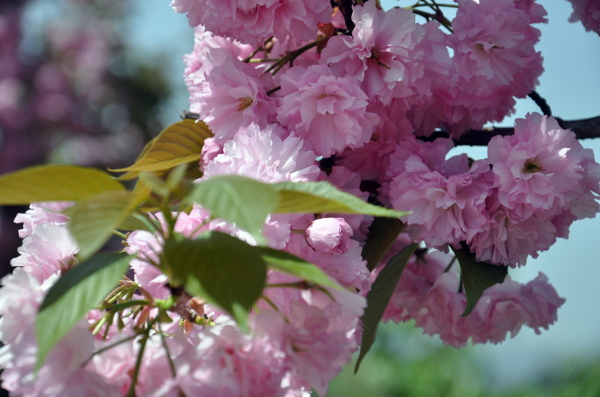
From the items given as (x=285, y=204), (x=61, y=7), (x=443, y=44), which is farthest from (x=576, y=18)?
(x=61, y=7)

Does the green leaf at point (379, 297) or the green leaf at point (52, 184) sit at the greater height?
the green leaf at point (52, 184)

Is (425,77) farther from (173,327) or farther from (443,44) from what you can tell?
(173,327)

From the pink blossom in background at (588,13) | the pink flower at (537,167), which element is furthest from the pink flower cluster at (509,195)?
the pink blossom in background at (588,13)

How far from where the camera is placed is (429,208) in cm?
50

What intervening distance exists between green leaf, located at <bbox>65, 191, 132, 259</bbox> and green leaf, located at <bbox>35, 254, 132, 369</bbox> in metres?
0.03

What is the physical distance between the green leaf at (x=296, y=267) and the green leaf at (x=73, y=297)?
0.06m

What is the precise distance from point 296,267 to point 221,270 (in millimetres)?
32

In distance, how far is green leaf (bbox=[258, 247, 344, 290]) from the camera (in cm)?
27

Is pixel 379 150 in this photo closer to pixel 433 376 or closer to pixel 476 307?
pixel 476 307

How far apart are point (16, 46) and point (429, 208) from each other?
3151 millimetres

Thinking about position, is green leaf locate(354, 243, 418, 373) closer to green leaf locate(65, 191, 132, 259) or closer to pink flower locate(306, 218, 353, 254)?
pink flower locate(306, 218, 353, 254)

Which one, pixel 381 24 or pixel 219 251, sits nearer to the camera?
pixel 219 251

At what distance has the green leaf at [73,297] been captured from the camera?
10.4 inches

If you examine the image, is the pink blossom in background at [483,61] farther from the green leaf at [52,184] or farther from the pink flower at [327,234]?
the green leaf at [52,184]
